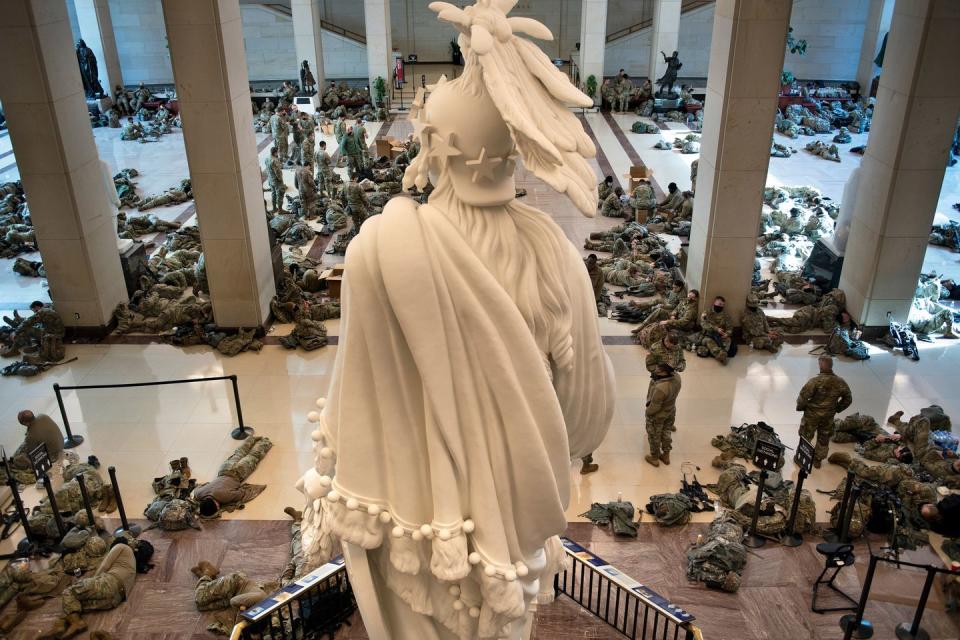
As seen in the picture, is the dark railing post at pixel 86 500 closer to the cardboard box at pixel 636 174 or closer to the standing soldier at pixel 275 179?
the standing soldier at pixel 275 179

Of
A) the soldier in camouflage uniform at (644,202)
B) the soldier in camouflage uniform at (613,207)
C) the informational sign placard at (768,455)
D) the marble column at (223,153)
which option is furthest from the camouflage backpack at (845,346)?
the marble column at (223,153)

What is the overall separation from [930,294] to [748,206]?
3.31 meters

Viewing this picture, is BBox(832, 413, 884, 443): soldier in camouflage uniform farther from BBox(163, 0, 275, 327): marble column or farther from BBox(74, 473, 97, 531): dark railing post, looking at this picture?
BBox(74, 473, 97, 531): dark railing post

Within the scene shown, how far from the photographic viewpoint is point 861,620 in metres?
7.08

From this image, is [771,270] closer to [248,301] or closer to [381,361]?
[248,301]

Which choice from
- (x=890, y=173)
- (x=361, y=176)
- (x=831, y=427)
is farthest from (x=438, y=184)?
(x=361, y=176)

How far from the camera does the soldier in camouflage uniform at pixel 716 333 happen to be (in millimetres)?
11539

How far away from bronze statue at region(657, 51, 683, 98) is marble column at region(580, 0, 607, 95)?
189 centimetres

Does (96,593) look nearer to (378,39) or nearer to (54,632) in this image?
(54,632)

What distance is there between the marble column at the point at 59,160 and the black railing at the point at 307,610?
696 cm

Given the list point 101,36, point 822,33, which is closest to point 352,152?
point 101,36

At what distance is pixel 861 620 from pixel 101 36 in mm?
27062

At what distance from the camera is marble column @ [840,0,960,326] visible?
10891 mm

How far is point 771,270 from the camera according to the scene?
47.5ft
